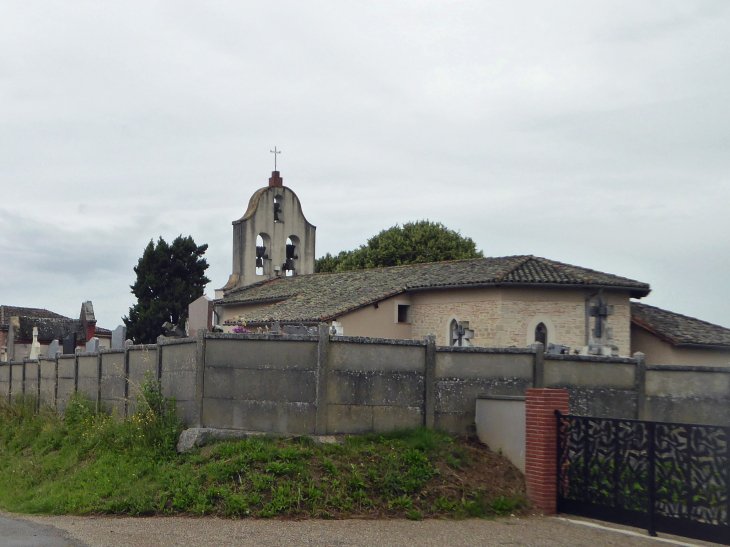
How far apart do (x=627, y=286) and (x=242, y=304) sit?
18442 millimetres

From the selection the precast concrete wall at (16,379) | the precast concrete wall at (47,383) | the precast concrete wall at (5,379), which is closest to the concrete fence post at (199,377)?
the precast concrete wall at (47,383)

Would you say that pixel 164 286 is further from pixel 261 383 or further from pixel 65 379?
pixel 261 383

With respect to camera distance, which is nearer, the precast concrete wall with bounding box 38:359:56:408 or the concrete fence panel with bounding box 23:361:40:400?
the precast concrete wall with bounding box 38:359:56:408

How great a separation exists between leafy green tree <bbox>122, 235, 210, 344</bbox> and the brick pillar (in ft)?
135

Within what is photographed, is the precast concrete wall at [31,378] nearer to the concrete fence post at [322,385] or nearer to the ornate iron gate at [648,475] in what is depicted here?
the concrete fence post at [322,385]

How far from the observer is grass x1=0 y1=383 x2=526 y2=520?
32.2ft

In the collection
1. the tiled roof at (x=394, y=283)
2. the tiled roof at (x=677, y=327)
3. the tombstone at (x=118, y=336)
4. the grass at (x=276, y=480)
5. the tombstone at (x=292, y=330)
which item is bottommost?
the grass at (x=276, y=480)

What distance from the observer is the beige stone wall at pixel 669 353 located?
27625mm

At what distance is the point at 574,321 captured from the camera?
26.6m

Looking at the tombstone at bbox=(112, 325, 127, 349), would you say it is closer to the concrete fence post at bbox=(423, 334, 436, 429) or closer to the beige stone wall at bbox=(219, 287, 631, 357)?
the beige stone wall at bbox=(219, 287, 631, 357)

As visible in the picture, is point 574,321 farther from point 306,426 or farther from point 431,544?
point 431,544

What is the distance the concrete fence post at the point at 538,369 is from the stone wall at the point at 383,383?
0.06 feet

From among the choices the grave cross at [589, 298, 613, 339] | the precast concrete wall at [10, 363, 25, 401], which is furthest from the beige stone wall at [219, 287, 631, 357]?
the precast concrete wall at [10, 363, 25, 401]

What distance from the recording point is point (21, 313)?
5909 centimetres
